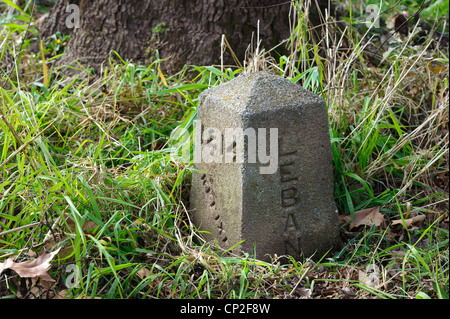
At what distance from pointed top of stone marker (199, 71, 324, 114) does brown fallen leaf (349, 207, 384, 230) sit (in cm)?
63

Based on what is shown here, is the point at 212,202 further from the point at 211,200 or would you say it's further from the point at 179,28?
the point at 179,28

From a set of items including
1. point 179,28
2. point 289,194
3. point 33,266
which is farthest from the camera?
point 179,28

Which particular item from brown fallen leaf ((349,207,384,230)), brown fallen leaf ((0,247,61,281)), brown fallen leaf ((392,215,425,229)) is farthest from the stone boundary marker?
brown fallen leaf ((0,247,61,281))

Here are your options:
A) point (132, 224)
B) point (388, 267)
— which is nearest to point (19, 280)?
point (132, 224)

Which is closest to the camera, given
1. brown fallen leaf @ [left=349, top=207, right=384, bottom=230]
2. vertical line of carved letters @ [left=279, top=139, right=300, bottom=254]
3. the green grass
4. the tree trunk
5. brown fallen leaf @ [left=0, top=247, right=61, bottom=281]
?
brown fallen leaf @ [left=0, top=247, right=61, bottom=281]

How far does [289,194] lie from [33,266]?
42.5 inches

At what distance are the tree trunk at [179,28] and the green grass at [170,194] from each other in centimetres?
16

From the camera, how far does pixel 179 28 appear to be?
3.43 m

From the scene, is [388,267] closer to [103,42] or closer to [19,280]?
[19,280]

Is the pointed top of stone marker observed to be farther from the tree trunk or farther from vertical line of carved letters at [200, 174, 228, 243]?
the tree trunk

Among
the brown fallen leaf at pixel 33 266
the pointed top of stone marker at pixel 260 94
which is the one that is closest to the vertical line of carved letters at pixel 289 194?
the pointed top of stone marker at pixel 260 94

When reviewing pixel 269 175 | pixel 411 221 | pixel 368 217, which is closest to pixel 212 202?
pixel 269 175

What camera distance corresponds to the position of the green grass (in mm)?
2150

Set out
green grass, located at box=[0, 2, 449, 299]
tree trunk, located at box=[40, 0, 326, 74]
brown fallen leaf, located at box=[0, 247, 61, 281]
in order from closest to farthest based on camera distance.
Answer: brown fallen leaf, located at box=[0, 247, 61, 281]
green grass, located at box=[0, 2, 449, 299]
tree trunk, located at box=[40, 0, 326, 74]
